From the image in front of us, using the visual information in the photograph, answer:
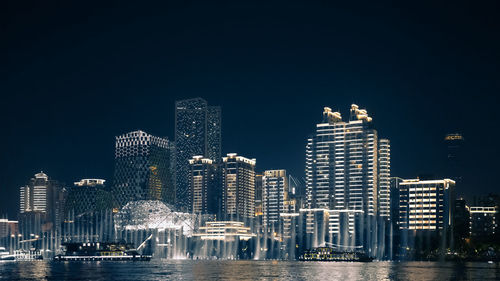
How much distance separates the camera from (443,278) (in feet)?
346

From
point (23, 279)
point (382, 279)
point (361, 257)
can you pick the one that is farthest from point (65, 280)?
point (361, 257)

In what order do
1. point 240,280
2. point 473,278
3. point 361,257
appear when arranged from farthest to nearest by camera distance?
point 361,257 → point 473,278 → point 240,280

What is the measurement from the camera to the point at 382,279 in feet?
335

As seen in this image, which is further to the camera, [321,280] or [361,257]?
[361,257]

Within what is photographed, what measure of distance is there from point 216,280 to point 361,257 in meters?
105

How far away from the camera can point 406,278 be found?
104438 mm

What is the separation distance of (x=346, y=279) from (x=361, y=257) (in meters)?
98.9

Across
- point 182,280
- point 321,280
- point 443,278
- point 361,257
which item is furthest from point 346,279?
point 361,257

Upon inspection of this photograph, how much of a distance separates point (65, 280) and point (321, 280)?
34822 mm

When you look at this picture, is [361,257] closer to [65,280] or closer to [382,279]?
[382,279]

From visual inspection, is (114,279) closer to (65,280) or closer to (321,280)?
(65,280)

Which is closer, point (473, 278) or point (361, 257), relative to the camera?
point (473, 278)

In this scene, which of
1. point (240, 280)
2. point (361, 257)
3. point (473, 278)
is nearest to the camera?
point (240, 280)

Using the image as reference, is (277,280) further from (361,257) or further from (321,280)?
(361,257)
